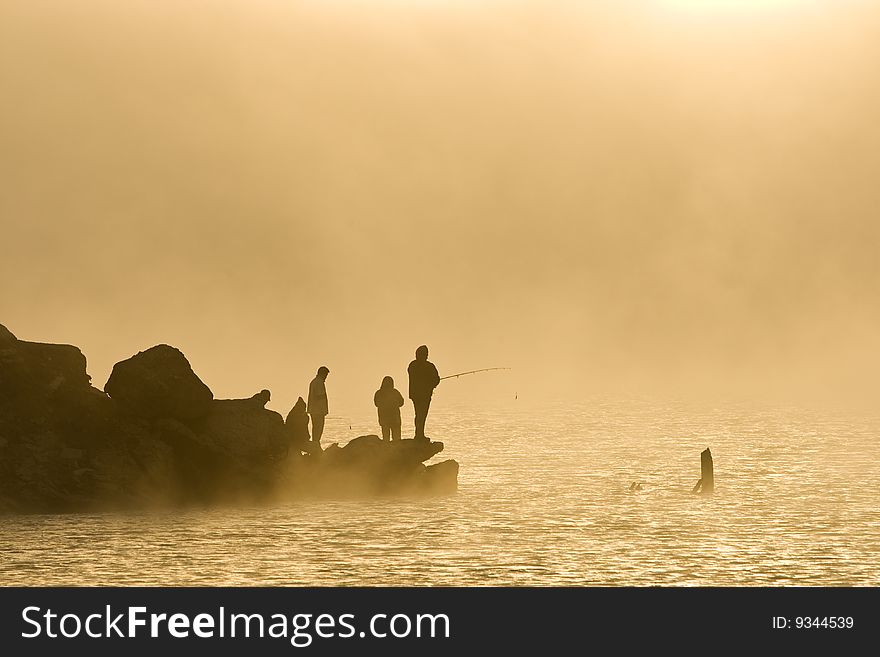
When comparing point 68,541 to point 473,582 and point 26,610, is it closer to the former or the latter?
point 473,582

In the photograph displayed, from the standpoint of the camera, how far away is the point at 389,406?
49.9 m

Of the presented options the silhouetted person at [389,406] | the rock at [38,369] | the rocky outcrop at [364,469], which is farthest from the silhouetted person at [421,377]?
the rock at [38,369]

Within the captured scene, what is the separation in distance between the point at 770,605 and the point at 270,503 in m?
22.2

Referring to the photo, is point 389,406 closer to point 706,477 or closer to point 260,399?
point 260,399

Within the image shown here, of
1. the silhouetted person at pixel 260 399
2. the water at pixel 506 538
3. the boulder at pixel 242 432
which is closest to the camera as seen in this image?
the water at pixel 506 538

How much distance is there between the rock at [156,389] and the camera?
46062mm

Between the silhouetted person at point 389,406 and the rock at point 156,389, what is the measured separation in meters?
5.36

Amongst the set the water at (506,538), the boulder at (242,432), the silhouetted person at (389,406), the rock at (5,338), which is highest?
the rock at (5,338)

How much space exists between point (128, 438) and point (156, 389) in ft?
4.57

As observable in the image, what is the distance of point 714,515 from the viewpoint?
156 feet

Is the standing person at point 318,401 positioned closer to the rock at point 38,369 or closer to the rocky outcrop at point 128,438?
the rocky outcrop at point 128,438

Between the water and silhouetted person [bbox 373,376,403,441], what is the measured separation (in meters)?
2.54

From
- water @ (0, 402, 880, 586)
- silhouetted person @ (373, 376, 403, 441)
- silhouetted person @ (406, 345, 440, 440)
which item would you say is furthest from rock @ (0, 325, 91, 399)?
silhouetted person @ (406, 345, 440, 440)

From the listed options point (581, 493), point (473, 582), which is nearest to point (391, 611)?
point (473, 582)
